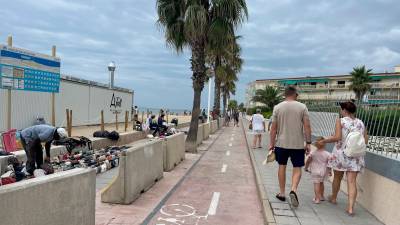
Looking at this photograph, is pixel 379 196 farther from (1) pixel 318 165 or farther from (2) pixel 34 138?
(2) pixel 34 138

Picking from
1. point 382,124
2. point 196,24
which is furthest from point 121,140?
point 382,124

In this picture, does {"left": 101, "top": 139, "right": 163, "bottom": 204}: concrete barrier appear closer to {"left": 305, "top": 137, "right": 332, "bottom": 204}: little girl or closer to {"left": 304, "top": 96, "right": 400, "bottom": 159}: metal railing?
{"left": 305, "top": 137, "right": 332, "bottom": 204}: little girl

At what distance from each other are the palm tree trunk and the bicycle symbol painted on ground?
9.87 metres

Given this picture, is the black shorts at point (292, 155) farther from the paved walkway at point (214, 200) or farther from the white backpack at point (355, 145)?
the paved walkway at point (214, 200)

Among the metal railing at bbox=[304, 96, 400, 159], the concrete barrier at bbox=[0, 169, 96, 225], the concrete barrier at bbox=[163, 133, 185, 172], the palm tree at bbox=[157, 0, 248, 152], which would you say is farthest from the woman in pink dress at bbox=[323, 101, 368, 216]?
the palm tree at bbox=[157, 0, 248, 152]

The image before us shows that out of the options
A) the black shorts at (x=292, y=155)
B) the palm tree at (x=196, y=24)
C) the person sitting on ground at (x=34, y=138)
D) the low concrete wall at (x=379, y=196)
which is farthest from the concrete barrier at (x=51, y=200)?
the palm tree at (x=196, y=24)

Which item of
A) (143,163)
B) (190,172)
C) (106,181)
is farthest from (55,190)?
(190,172)

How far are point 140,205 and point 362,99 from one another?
4.61 m

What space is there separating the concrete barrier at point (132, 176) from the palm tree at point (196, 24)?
27.2 ft

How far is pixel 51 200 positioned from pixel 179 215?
3164 mm

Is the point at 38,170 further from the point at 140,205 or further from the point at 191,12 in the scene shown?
the point at 191,12

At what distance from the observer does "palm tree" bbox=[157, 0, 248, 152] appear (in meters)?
16.9

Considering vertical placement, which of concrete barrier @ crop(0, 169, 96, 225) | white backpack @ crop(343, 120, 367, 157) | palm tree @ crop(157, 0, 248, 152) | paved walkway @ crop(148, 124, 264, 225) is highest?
palm tree @ crop(157, 0, 248, 152)

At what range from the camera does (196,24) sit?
1677cm
